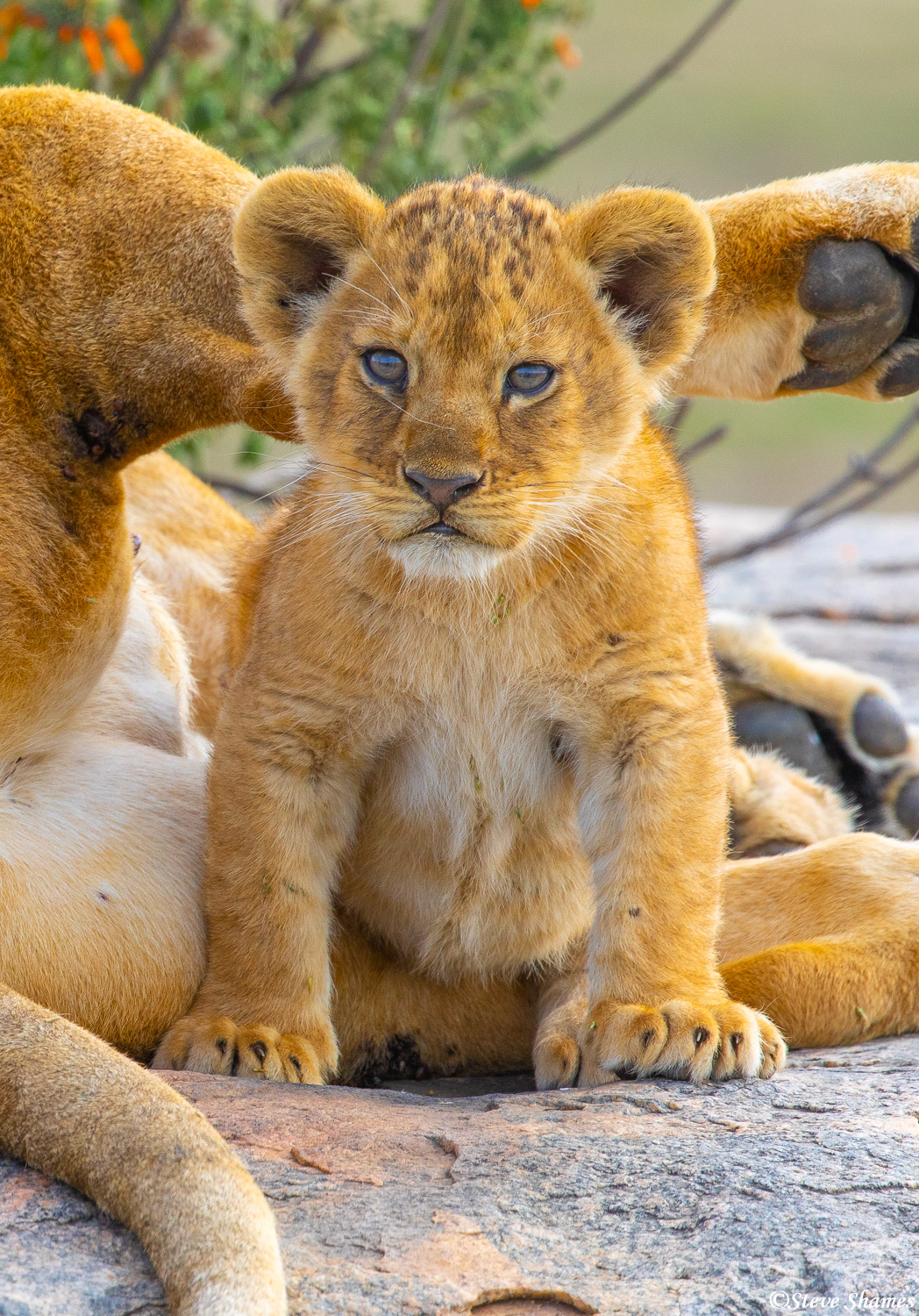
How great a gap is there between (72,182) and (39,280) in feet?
0.72

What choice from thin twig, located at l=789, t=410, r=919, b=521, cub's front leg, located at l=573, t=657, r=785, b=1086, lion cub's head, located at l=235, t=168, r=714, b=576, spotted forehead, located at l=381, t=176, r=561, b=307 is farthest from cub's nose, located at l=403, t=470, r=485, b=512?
thin twig, located at l=789, t=410, r=919, b=521

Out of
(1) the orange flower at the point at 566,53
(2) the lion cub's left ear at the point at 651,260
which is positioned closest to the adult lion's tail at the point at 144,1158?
(2) the lion cub's left ear at the point at 651,260

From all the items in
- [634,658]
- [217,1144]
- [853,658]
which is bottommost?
[853,658]

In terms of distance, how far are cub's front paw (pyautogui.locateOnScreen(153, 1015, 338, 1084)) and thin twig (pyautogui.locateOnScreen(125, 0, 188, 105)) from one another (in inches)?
140

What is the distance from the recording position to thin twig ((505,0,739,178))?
18.2 ft

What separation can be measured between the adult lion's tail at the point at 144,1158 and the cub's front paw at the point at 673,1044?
2.74 ft

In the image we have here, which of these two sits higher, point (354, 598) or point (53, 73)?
point (53, 73)

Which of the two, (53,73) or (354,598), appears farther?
(53,73)

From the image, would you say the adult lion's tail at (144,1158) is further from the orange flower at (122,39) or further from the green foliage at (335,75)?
the green foliage at (335,75)

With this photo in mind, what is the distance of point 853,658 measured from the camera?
631 cm

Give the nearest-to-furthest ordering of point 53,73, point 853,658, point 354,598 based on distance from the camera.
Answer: point 354,598 → point 53,73 → point 853,658

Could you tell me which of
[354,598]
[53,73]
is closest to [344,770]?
[354,598]

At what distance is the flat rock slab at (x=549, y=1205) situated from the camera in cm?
192

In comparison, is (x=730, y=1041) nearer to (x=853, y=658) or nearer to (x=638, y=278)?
(x=638, y=278)
